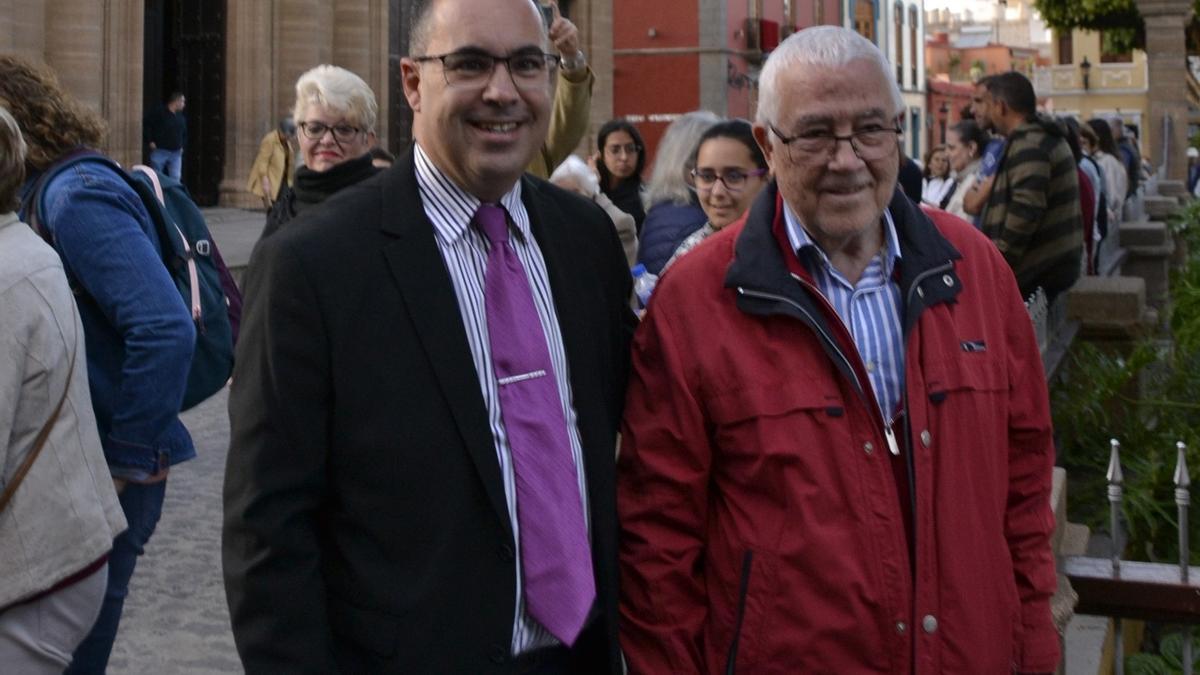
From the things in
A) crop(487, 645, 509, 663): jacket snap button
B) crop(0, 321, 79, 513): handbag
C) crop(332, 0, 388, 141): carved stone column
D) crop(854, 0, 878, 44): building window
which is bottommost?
crop(487, 645, 509, 663): jacket snap button

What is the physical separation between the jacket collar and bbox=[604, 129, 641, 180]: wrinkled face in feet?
16.0

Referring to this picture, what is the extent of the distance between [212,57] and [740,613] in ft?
58.0

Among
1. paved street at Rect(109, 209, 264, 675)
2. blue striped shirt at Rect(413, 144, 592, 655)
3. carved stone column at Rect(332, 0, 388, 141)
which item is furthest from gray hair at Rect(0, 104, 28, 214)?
carved stone column at Rect(332, 0, 388, 141)

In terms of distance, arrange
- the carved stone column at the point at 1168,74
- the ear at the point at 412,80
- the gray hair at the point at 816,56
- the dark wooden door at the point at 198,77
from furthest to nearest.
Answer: the carved stone column at the point at 1168,74 → the dark wooden door at the point at 198,77 → the gray hair at the point at 816,56 → the ear at the point at 412,80

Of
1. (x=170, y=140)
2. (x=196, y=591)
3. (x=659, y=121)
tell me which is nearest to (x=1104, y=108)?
(x=659, y=121)

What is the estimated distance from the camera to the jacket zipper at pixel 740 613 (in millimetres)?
2596

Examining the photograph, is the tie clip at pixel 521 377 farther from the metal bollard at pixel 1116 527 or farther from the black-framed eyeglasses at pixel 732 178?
the metal bollard at pixel 1116 527

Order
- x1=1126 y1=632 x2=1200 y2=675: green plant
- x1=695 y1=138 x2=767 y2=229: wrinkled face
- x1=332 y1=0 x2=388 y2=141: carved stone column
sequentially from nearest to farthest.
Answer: x1=695 y1=138 x2=767 y2=229: wrinkled face → x1=1126 y1=632 x2=1200 y2=675: green plant → x1=332 y1=0 x2=388 y2=141: carved stone column

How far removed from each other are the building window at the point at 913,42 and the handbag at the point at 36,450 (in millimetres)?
60532

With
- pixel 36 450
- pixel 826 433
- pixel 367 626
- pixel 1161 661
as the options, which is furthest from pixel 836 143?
pixel 1161 661

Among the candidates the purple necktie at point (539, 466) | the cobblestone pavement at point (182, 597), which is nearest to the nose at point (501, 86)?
the purple necktie at point (539, 466)

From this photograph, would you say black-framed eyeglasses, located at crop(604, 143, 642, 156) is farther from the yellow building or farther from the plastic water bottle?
the yellow building

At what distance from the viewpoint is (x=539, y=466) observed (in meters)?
2.43

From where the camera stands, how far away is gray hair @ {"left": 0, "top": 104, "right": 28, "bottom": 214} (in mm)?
3221
